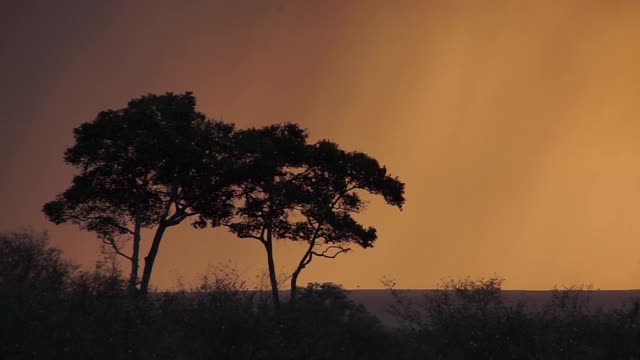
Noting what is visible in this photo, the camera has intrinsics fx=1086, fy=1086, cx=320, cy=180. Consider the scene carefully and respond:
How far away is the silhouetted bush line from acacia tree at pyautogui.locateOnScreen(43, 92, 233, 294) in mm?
12774

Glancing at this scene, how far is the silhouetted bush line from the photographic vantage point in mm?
37875

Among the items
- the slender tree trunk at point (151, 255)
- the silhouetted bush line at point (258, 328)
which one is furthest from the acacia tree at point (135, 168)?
the silhouetted bush line at point (258, 328)

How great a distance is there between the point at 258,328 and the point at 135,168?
2272 cm

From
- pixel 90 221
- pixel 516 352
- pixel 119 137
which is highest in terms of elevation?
pixel 119 137

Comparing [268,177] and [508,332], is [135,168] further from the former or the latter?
[508,332]

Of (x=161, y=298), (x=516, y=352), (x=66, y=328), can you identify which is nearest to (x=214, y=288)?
(x=161, y=298)

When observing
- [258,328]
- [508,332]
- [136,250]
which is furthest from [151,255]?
[508,332]

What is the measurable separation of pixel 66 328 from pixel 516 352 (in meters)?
16.3

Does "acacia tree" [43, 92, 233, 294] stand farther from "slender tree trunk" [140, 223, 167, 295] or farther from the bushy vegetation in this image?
the bushy vegetation

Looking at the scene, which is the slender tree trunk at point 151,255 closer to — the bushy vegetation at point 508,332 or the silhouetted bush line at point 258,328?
the silhouetted bush line at point 258,328

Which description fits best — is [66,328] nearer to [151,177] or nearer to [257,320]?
[257,320]

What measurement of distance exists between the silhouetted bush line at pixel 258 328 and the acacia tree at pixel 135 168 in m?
12.8

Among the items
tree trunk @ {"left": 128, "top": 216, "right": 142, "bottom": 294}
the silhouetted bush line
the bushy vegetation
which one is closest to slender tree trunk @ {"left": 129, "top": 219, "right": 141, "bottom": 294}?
tree trunk @ {"left": 128, "top": 216, "right": 142, "bottom": 294}

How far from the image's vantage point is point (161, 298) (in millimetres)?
47625
